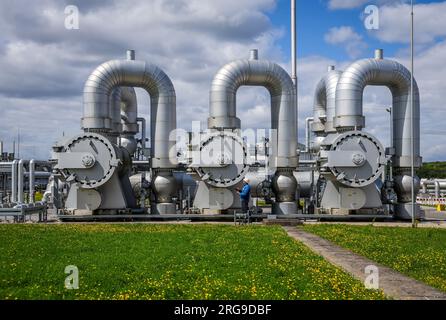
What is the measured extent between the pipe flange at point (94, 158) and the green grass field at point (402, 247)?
9.33m

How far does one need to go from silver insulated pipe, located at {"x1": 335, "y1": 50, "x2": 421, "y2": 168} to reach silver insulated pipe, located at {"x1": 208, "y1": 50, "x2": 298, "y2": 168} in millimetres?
2345

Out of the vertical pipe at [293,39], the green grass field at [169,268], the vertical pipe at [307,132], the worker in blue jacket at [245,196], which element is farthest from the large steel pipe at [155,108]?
the vertical pipe at [293,39]

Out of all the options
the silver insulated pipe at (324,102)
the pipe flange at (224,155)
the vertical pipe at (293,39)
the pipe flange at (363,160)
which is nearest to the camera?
the pipe flange at (363,160)

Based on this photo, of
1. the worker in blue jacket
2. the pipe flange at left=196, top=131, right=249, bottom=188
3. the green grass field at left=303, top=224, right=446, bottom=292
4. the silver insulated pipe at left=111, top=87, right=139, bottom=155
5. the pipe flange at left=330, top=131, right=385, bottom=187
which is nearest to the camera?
the green grass field at left=303, top=224, right=446, bottom=292

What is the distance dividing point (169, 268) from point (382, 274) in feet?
13.7

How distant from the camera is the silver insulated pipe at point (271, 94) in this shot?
24875 millimetres

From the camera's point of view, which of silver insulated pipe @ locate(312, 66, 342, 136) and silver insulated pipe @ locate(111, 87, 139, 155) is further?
silver insulated pipe @ locate(111, 87, 139, 155)

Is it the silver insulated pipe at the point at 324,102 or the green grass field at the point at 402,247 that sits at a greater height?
the silver insulated pipe at the point at 324,102

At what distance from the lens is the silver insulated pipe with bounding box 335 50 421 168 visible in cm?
2478

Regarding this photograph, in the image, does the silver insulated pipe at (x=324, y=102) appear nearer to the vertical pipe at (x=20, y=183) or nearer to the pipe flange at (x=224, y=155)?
the pipe flange at (x=224, y=155)

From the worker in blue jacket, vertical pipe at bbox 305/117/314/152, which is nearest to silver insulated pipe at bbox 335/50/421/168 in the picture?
the worker in blue jacket

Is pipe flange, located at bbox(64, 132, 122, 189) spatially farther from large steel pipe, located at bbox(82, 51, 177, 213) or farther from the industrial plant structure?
large steel pipe, located at bbox(82, 51, 177, 213)

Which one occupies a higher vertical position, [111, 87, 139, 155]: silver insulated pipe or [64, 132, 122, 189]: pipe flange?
[111, 87, 139, 155]: silver insulated pipe
